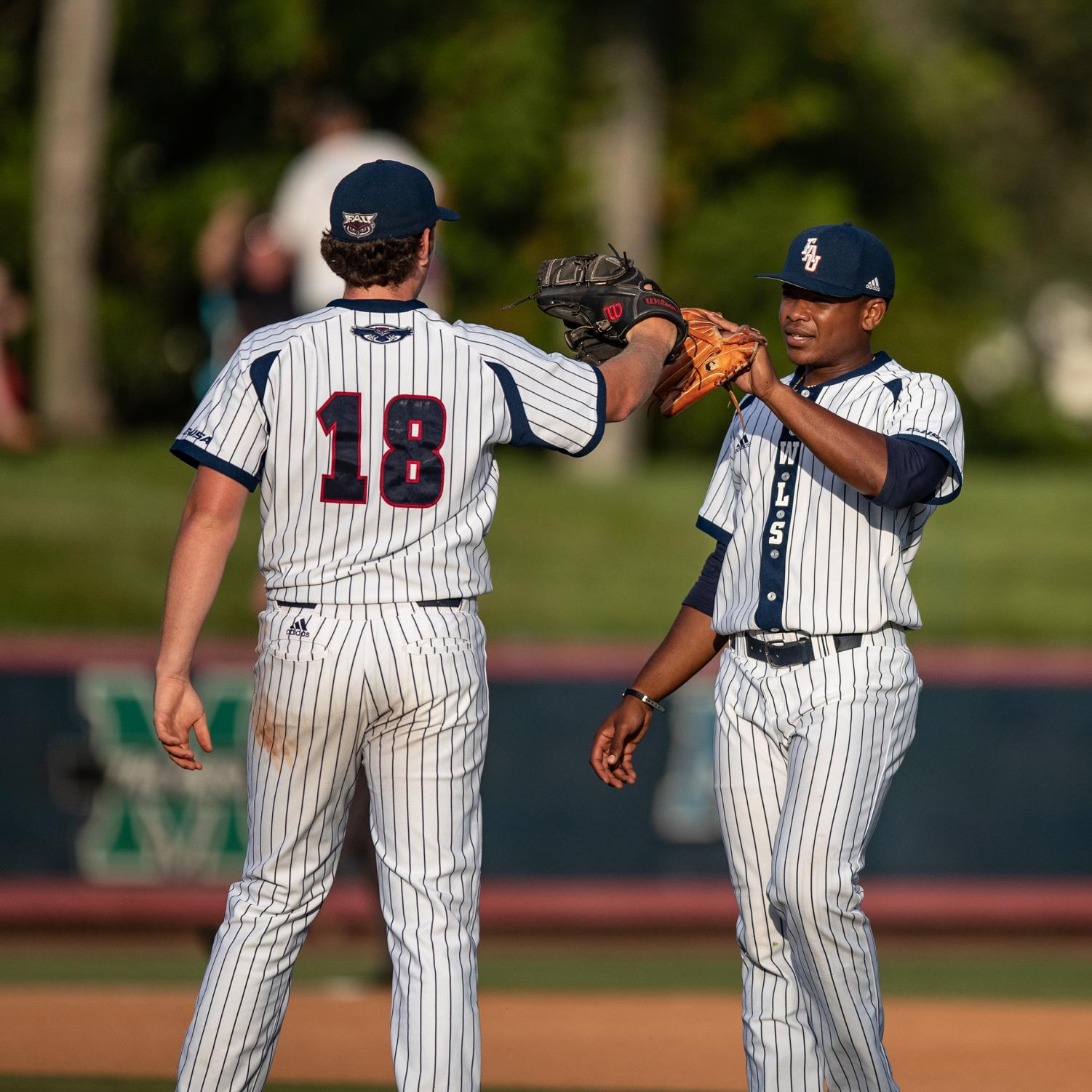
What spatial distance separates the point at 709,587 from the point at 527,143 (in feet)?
42.5

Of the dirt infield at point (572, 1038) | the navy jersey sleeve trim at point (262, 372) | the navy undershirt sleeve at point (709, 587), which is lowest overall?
the dirt infield at point (572, 1038)

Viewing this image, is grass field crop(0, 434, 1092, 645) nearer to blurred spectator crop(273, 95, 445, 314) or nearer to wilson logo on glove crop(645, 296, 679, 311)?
blurred spectator crop(273, 95, 445, 314)

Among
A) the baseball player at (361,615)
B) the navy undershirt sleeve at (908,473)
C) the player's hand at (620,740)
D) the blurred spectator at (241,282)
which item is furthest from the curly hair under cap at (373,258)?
the blurred spectator at (241,282)

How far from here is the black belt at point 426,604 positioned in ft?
12.0

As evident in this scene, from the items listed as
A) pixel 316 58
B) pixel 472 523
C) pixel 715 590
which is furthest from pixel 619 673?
pixel 316 58

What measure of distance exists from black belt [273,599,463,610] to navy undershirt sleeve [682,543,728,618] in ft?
2.42

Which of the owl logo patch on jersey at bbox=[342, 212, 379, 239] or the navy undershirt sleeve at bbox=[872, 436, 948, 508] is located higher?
the owl logo patch on jersey at bbox=[342, 212, 379, 239]

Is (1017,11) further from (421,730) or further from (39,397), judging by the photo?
(421,730)

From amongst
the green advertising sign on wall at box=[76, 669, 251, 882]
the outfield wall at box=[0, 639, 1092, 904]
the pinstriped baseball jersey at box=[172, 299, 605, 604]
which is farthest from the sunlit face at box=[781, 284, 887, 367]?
the green advertising sign on wall at box=[76, 669, 251, 882]

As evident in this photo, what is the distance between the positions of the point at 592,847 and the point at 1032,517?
5.93 meters

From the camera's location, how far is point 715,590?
4.27 meters

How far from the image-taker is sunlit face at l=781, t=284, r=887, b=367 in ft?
13.4

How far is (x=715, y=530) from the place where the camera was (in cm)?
429

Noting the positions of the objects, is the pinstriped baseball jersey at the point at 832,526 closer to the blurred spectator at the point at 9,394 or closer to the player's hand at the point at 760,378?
the player's hand at the point at 760,378
